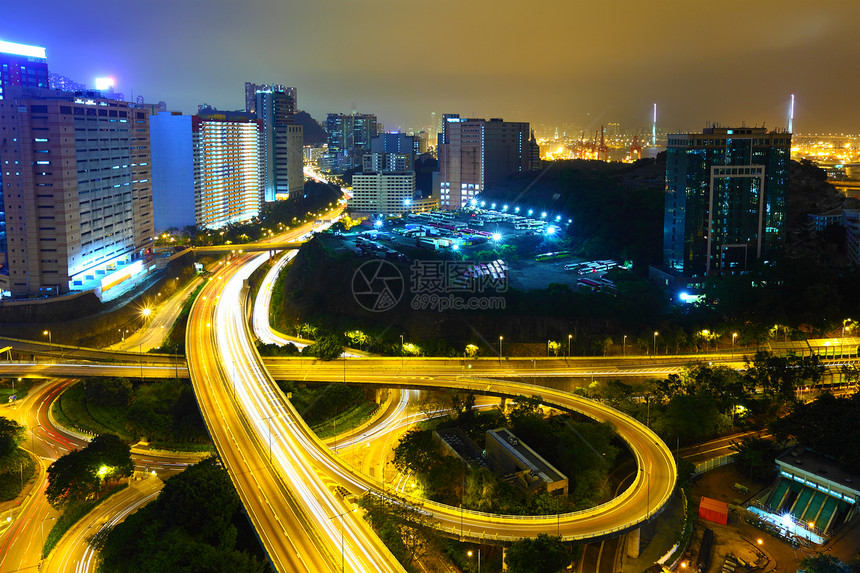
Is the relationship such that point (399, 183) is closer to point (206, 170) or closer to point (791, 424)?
point (206, 170)

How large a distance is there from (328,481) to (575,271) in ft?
51.3

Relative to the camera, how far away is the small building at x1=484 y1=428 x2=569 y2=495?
12.2 m

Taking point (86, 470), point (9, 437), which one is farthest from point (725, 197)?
point (9, 437)

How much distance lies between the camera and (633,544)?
10875 mm

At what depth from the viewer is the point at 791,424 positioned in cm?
1372

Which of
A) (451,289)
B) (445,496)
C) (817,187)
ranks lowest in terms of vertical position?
(445,496)

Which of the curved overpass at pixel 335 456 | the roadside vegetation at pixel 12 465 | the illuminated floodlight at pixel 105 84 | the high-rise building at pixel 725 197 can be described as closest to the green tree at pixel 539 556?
the curved overpass at pixel 335 456

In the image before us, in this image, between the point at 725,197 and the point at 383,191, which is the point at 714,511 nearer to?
the point at 725,197

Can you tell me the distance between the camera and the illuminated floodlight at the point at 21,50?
3200cm

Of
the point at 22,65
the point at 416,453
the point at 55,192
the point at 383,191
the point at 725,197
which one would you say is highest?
the point at 22,65

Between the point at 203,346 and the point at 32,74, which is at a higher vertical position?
the point at 32,74

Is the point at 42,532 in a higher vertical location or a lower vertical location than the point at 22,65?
lower

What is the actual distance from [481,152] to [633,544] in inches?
1434

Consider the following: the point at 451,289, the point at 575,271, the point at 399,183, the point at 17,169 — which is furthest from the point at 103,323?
the point at 399,183
